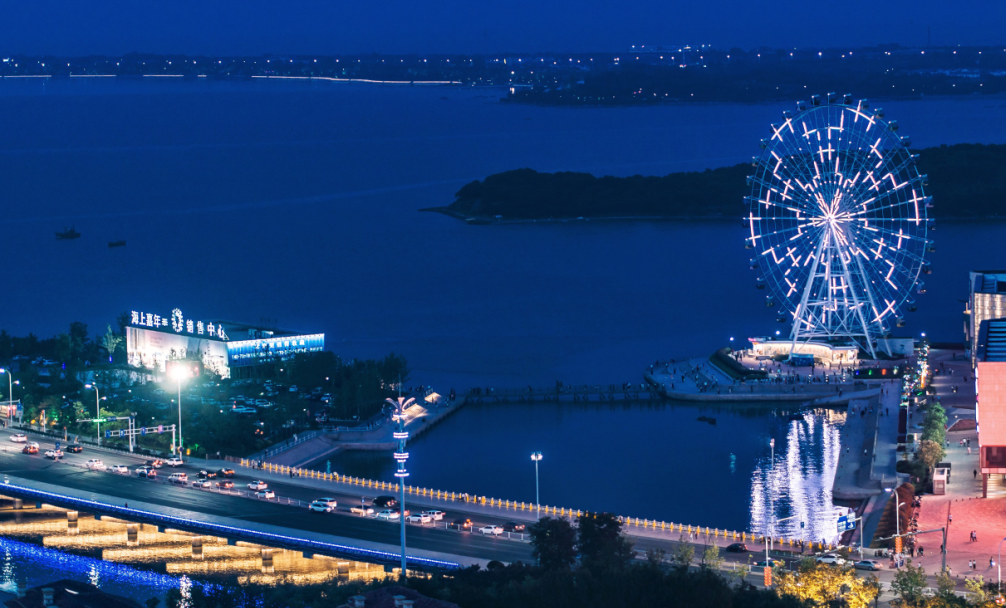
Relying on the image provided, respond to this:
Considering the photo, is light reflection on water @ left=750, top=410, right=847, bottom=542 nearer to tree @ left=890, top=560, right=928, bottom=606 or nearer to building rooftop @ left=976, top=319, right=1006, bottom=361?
building rooftop @ left=976, top=319, right=1006, bottom=361

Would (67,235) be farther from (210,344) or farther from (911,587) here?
(911,587)

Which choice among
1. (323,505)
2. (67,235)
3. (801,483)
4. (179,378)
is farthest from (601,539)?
(67,235)

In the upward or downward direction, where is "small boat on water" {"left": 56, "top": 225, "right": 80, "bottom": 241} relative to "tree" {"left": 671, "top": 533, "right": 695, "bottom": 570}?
upward

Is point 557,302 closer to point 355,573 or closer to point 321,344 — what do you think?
point 321,344

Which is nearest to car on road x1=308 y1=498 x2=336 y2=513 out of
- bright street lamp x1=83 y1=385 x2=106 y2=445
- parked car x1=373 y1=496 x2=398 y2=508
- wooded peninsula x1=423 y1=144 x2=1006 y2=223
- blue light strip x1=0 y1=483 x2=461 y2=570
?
parked car x1=373 y1=496 x2=398 y2=508

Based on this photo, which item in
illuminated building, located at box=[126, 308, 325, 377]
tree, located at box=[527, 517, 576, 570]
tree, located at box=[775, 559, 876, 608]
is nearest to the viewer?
tree, located at box=[775, 559, 876, 608]

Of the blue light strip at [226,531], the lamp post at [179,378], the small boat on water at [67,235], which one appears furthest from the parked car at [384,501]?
the small boat on water at [67,235]

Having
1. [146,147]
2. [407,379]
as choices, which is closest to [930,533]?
[407,379]
